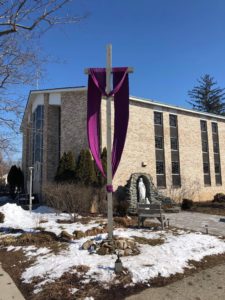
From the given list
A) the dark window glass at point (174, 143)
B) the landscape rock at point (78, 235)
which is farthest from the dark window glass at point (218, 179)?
the landscape rock at point (78, 235)

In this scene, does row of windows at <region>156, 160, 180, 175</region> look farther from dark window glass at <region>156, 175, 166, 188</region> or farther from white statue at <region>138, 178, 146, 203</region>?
white statue at <region>138, 178, 146, 203</region>

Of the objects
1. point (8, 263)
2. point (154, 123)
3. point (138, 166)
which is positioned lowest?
point (8, 263)

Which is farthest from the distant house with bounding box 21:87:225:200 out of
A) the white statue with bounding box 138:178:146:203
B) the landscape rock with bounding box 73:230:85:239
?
the landscape rock with bounding box 73:230:85:239

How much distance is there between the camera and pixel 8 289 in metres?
4.55

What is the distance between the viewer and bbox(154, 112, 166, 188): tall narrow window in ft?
68.6

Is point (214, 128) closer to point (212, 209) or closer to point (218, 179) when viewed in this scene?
point (218, 179)

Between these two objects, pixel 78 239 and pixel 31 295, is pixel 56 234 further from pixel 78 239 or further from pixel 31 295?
pixel 31 295

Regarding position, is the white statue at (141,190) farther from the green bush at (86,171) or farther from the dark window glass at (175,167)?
the dark window glass at (175,167)

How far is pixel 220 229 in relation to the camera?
9.74m

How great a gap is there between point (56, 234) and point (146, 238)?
9.41 feet

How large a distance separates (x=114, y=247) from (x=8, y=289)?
254cm

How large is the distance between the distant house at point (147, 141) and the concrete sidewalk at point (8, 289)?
1277 centimetres

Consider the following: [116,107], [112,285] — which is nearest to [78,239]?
[112,285]

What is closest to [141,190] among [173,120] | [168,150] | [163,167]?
[163,167]
